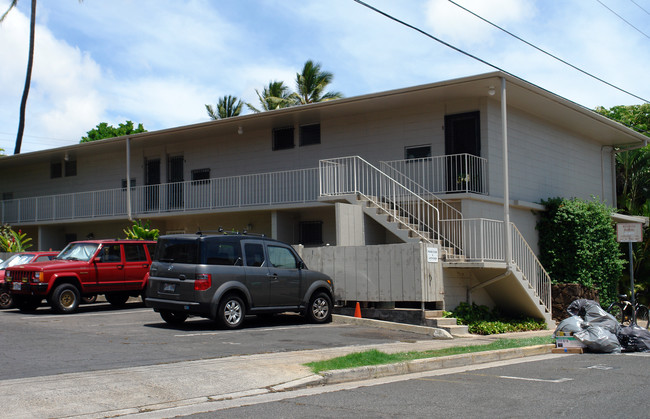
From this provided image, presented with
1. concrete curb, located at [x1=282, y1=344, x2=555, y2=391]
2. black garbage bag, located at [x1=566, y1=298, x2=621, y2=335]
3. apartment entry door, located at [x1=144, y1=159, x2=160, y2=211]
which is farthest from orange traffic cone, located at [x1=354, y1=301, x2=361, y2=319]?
apartment entry door, located at [x1=144, y1=159, x2=160, y2=211]

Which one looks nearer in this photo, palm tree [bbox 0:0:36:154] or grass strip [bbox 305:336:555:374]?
grass strip [bbox 305:336:555:374]

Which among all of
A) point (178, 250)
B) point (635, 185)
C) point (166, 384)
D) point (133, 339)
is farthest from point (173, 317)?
point (635, 185)

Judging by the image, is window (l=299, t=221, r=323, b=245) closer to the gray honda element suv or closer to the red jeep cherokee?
the red jeep cherokee

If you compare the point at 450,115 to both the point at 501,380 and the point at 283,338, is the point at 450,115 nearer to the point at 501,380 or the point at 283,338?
the point at 283,338

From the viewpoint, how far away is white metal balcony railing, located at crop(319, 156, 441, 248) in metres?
17.7

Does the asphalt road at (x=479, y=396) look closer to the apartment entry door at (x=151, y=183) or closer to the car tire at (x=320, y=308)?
the car tire at (x=320, y=308)

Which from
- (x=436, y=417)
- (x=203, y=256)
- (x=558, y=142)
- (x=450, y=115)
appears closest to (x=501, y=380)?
(x=436, y=417)

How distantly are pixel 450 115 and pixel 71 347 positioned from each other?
12546mm

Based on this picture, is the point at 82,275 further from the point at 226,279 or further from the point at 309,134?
the point at 309,134

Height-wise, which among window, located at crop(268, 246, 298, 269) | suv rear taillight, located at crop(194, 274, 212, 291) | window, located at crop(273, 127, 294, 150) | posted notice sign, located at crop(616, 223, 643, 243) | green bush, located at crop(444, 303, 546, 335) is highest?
window, located at crop(273, 127, 294, 150)

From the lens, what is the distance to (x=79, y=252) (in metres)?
17.4

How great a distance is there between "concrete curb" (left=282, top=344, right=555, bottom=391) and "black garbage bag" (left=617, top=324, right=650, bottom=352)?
129 cm

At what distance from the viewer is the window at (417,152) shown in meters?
20.1

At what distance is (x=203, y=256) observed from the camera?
13500 mm
